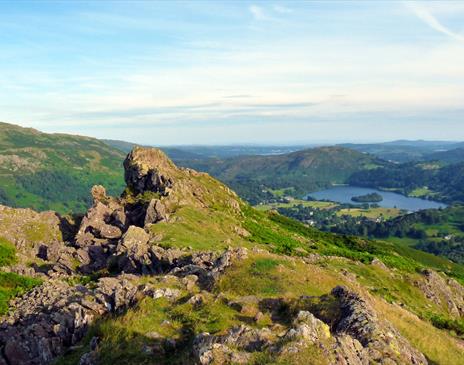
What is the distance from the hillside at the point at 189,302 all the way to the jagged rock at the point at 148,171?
2163 cm

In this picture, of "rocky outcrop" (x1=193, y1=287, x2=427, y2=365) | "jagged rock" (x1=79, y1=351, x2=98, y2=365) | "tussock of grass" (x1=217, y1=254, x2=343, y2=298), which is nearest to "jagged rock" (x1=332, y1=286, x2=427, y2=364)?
"rocky outcrop" (x1=193, y1=287, x2=427, y2=365)

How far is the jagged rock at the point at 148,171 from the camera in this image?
115125mm

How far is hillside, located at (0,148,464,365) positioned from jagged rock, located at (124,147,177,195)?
21627mm

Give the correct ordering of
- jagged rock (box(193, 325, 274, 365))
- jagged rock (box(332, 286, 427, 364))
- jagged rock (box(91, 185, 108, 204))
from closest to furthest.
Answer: jagged rock (box(193, 325, 274, 365)), jagged rock (box(332, 286, 427, 364)), jagged rock (box(91, 185, 108, 204))

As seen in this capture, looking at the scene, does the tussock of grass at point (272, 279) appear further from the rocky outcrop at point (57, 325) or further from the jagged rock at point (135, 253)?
the jagged rock at point (135, 253)

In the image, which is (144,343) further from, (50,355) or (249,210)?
(249,210)

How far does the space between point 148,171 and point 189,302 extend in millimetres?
93959

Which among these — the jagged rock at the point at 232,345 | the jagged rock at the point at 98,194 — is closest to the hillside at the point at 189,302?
the jagged rock at the point at 232,345

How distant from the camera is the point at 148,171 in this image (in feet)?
404

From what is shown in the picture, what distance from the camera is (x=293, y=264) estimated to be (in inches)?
1879

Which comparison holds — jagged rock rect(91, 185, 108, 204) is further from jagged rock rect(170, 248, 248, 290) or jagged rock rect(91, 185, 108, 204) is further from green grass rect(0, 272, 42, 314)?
jagged rock rect(170, 248, 248, 290)

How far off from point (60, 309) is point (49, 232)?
2018 inches

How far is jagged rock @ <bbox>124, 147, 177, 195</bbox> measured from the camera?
115 metres

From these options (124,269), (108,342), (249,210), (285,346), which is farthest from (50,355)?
(249,210)
